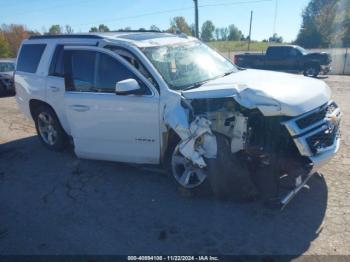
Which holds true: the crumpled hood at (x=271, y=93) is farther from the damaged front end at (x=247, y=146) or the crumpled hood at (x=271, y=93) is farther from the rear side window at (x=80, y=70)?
the rear side window at (x=80, y=70)

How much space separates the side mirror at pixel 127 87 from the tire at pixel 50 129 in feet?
7.39

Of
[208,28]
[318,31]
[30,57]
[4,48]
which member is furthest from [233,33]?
[30,57]

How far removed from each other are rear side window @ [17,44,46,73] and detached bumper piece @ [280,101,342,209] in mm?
Answer: 4605

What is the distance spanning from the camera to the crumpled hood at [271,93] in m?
3.54

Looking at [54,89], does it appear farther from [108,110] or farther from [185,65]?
[185,65]

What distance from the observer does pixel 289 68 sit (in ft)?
63.3

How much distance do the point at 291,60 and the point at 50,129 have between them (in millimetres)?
16190

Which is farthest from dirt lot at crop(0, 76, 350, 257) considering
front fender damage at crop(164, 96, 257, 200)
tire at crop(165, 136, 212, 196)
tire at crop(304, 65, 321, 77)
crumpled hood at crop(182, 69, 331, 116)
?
tire at crop(304, 65, 321, 77)

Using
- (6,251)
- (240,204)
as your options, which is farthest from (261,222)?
(6,251)

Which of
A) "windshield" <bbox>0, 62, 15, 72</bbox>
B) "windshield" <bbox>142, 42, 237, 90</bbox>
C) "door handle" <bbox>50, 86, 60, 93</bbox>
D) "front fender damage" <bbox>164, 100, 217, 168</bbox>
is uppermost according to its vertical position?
"windshield" <bbox>142, 42, 237, 90</bbox>

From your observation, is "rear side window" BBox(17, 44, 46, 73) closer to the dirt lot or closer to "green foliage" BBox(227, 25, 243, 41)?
the dirt lot

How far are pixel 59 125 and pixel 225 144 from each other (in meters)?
3.37

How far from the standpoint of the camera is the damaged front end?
368cm

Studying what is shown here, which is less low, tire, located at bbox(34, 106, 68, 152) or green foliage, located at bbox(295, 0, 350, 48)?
green foliage, located at bbox(295, 0, 350, 48)
